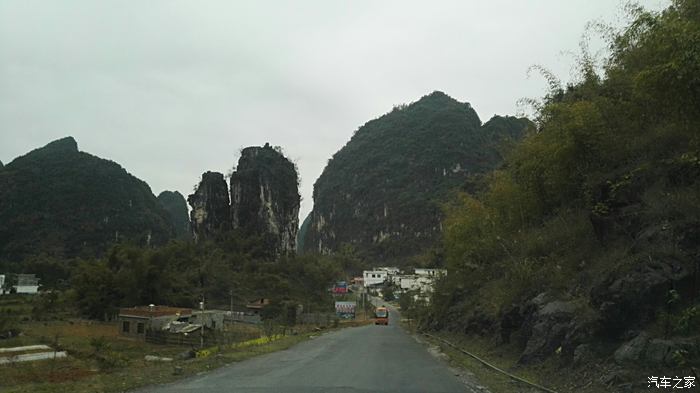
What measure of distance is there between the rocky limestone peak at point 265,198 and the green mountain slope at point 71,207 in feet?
70.5

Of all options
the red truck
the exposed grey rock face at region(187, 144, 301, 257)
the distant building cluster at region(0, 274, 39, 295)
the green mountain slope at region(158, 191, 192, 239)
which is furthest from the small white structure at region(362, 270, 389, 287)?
the green mountain slope at region(158, 191, 192, 239)

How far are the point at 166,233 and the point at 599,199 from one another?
11450 centimetres

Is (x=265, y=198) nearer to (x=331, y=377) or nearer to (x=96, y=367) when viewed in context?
(x=96, y=367)

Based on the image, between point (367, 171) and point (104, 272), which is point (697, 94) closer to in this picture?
point (104, 272)

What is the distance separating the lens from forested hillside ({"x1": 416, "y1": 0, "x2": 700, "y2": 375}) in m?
7.88

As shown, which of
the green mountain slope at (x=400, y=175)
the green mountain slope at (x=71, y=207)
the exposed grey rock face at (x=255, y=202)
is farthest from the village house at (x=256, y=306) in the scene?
the green mountain slope at (x=400, y=175)

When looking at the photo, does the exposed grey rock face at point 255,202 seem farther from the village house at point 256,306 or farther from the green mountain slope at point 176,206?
the green mountain slope at point 176,206

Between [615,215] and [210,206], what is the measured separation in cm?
9493

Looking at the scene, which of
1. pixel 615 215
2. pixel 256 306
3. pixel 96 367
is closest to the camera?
pixel 615 215

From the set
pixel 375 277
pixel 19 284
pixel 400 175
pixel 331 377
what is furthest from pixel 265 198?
pixel 331 377

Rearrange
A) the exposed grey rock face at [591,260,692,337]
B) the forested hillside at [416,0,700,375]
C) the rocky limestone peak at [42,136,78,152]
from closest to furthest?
the forested hillside at [416,0,700,375] → the exposed grey rock face at [591,260,692,337] → the rocky limestone peak at [42,136,78,152]

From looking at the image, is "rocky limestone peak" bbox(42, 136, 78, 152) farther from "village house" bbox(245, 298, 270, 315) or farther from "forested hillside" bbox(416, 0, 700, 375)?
"forested hillside" bbox(416, 0, 700, 375)

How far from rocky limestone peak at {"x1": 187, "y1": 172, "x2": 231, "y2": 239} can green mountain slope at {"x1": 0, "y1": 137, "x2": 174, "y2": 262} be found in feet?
40.4

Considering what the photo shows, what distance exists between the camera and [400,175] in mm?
150375
